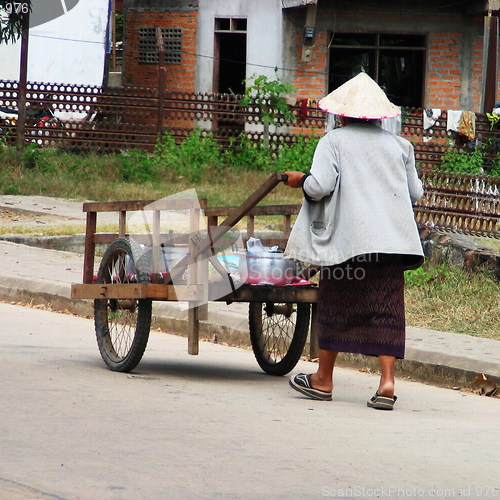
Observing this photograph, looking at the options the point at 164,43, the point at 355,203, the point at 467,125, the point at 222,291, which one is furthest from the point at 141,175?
the point at 355,203

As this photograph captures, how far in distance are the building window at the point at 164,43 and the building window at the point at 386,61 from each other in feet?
10.4

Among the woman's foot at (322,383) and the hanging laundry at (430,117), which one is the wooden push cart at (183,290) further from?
the hanging laundry at (430,117)

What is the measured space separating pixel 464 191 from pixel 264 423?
7.21 metres

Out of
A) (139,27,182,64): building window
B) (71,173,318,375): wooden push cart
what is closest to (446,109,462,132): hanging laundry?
(139,27,182,64): building window

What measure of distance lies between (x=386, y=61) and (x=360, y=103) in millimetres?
16716

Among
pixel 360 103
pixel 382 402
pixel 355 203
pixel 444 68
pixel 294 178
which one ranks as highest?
pixel 444 68

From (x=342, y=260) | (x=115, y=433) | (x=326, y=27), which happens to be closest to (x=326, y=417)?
(x=342, y=260)

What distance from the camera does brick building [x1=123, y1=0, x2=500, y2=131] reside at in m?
21.4

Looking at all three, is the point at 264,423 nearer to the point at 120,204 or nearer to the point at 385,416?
the point at 385,416

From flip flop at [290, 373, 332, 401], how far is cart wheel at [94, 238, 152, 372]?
3.06 feet

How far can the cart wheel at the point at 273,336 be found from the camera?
6945 mm

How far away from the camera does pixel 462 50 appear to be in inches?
850

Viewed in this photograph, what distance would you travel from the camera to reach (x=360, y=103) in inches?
236

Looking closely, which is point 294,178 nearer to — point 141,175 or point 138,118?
point 141,175
